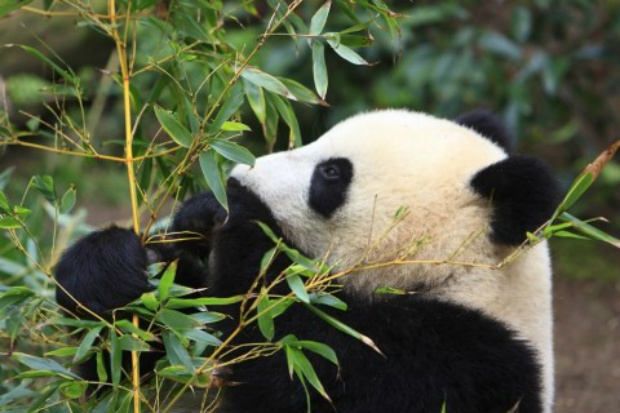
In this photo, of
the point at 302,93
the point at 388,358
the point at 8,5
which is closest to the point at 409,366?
the point at 388,358

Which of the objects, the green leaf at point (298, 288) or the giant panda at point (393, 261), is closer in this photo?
the green leaf at point (298, 288)

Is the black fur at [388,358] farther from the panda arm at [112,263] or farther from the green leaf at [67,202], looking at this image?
the green leaf at [67,202]

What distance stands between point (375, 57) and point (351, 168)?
11.8ft

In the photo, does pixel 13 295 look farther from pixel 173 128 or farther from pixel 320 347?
pixel 320 347

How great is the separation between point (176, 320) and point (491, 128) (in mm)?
1174

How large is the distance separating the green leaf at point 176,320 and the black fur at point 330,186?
0.59 metres

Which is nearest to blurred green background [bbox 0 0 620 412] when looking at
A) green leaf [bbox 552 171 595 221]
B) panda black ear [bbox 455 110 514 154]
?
panda black ear [bbox 455 110 514 154]

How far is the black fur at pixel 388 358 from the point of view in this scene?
2.35 metres

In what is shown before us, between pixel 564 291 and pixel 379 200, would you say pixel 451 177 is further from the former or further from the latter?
pixel 564 291

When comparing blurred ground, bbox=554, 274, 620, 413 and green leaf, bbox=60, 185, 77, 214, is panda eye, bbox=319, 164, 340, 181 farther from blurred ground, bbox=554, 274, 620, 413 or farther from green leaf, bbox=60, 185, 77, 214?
blurred ground, bbox=554, 274, 620, 413

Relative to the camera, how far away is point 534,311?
8.38ft

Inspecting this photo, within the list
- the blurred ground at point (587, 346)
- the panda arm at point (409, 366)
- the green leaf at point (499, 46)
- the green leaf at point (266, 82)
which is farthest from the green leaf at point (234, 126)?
the green leaf at point (499, 46)

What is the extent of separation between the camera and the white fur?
249cm

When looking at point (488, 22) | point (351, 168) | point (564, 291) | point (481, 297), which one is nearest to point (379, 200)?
point (351, 168)
